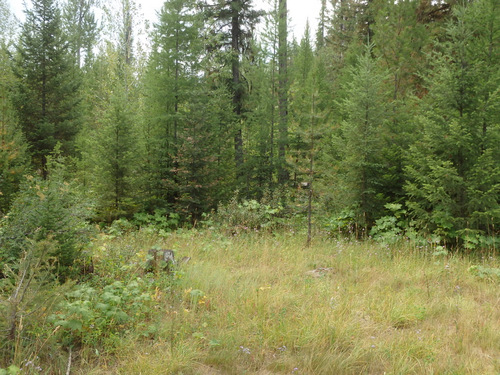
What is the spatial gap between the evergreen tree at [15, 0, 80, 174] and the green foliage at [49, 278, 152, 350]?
10686mm

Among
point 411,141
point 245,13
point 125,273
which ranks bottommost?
point 125,273

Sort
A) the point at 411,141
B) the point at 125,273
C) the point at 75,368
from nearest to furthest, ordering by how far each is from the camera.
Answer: the point at 75,368
the point at 125,273
the point at 411,141

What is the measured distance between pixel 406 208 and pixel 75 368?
7.71 meters

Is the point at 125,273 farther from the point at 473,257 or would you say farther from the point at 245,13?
the point at 245,13

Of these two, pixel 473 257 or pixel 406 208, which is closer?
pixel 473 257

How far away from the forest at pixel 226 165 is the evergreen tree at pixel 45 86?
6cm

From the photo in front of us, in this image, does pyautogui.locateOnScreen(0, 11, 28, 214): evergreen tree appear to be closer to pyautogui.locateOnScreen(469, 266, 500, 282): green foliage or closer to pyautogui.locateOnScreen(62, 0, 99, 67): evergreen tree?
pyautogui.locateOnScreen(469, 266, 500, 282): green foliage

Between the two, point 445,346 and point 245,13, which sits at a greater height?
point 245,13

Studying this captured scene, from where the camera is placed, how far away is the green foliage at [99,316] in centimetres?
313

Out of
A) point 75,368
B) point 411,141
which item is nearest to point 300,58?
point 411,141

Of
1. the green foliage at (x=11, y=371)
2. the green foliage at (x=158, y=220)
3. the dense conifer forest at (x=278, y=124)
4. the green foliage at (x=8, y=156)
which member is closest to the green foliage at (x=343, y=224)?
the dense conifer forest at (x=278, y=124)

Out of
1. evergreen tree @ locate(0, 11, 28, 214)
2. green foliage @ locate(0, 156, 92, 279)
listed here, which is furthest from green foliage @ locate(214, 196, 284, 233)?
evergreen tree @ locate(0, 11, 28, 214)

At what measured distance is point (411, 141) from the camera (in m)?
8.11

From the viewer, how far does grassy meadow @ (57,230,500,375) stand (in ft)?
9.99
